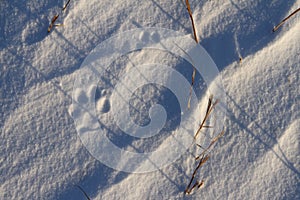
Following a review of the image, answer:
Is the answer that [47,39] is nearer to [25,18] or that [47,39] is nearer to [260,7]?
[25,18]

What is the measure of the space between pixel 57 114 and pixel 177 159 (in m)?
0.36

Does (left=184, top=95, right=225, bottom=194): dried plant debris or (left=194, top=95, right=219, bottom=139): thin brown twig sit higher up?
(left=194, top=95, right=219, bottom=139): thin brown twig

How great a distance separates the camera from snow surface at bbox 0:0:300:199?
3.85ft

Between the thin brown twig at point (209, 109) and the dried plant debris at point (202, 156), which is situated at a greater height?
the thin brown twig at point (209, 109)

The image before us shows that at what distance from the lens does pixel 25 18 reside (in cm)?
118

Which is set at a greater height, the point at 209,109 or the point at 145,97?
the point at 145,97

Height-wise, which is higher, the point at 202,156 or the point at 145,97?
the point at 145,97

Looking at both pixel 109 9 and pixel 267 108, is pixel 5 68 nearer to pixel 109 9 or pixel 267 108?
pixel 109 9

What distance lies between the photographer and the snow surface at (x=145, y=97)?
3.85 feet

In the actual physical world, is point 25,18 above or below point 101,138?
above

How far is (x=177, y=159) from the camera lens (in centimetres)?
119

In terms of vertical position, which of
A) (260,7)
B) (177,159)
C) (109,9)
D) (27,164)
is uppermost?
(109,9)

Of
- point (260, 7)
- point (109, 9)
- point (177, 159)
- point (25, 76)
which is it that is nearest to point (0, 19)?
point (25, 76)

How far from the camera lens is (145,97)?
1.19 metres
